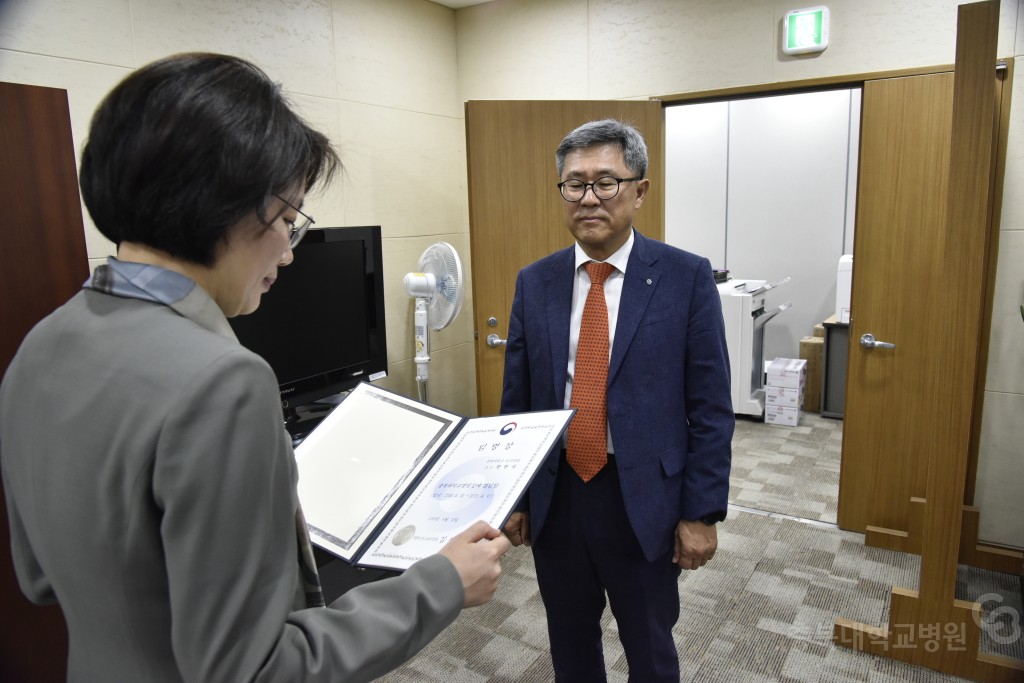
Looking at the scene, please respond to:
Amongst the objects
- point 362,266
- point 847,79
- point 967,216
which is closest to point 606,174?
point 967,216

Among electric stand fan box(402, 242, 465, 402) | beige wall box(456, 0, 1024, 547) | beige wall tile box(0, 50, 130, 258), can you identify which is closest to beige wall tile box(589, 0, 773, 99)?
beige wall box(456, 0, 1024, 547)

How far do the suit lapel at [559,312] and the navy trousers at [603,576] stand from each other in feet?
0.70

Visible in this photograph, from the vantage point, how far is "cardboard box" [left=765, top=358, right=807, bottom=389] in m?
4.84

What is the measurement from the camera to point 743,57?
3.20 meters

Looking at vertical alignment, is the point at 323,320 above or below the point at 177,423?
below

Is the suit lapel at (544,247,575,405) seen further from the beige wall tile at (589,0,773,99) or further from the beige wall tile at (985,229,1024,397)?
the beige wall tile at (985,229,1024,397)

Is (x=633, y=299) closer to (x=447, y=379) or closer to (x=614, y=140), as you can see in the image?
(x=614, y=140)

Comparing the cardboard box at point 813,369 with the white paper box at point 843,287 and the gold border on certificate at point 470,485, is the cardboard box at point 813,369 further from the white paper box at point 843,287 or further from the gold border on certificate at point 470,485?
the gold border on certificate at point 470,485

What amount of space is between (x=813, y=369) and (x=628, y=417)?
4.19 m

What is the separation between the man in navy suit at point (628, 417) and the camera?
5.26 ft

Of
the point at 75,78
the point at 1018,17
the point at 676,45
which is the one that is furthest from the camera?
the point at 676,45

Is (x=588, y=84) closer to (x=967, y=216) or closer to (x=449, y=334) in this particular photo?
(x=449, y=334)

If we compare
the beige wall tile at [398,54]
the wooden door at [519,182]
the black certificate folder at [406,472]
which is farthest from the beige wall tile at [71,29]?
the black certificate folder at [406,472]

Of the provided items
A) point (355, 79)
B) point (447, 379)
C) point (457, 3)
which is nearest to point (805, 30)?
point (457, 3)
